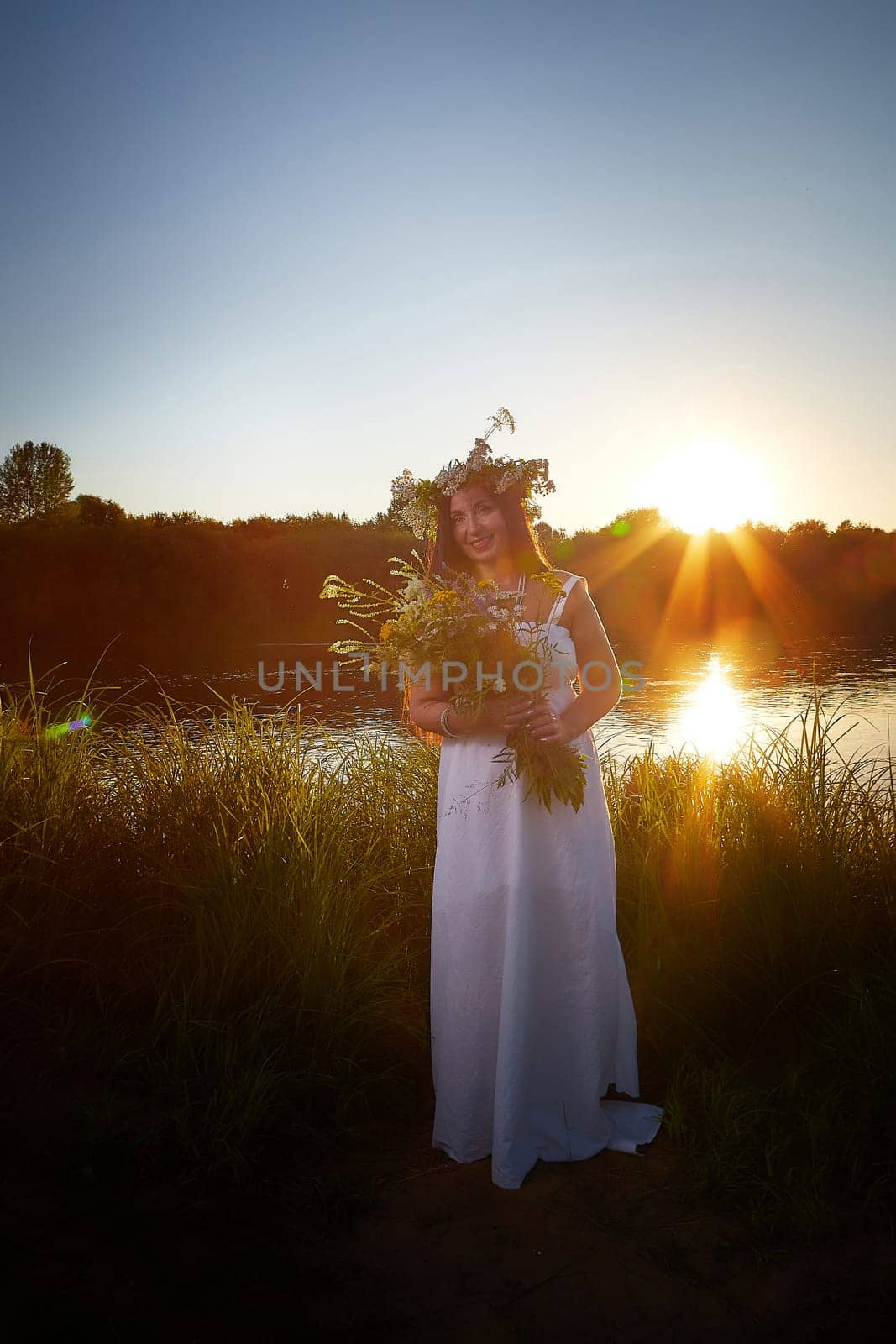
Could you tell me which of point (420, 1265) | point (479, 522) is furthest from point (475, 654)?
point (420, 1265)

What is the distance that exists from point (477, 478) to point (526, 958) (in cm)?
183

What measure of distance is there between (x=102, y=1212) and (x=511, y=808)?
6.16 feet

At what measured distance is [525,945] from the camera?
3.15 meters

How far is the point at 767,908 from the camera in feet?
13.8

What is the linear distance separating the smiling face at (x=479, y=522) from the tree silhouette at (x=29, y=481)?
67.9 m

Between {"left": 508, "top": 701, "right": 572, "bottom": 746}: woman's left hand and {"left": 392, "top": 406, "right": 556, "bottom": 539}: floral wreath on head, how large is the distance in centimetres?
91

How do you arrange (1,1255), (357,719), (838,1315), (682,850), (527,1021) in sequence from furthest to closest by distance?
(357,719), (682,850), (527,1021), (1,1255), (838,1315)

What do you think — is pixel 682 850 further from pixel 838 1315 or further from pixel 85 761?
pixel 85 761

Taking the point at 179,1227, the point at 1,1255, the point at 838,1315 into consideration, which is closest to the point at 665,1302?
the point at 838,1315

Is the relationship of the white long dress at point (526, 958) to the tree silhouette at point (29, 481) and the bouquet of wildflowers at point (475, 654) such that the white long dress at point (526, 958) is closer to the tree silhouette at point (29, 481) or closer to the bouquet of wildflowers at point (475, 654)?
the bouquet of wildflowers at point (475, 654)

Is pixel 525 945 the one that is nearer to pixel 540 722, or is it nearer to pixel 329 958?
pixel 540 722

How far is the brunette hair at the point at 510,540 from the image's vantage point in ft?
11.5

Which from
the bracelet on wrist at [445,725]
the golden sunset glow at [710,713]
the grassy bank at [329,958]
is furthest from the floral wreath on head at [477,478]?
the golden sunset glow at [710,713]

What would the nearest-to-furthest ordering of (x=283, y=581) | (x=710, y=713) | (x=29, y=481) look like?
(x=710, y=713) < (x=283, y=581) < (x=29, y=481)
